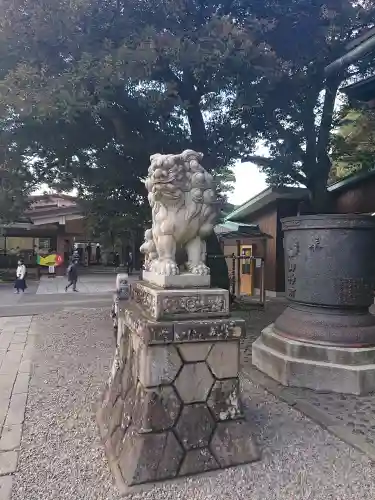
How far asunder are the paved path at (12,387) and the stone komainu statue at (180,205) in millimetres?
1811

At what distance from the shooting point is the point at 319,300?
469 cm

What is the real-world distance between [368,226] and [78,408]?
3.89m

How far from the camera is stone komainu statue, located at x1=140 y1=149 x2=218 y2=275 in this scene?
9.77 feet

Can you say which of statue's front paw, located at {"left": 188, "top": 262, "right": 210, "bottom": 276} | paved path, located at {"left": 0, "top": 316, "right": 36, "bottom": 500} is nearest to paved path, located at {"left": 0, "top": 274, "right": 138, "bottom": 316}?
paved path, located at {"left": 0, "top": 316, "right": 36, "bottom": 500}

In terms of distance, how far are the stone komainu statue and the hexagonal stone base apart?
7.13 ft

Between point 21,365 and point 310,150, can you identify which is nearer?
point 21,365

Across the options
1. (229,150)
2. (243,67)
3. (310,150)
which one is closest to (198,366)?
(243,67)

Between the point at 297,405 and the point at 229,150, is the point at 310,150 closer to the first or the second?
the point at 229,150

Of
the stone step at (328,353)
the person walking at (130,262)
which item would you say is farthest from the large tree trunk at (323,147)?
the person walking at (130,262)

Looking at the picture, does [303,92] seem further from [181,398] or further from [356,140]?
[181,398]

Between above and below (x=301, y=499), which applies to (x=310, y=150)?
above

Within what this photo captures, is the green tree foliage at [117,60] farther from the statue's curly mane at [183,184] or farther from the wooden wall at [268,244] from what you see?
the wooden wall at [268,244]

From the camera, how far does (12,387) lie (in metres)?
4.57

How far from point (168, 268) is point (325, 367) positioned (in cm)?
251
